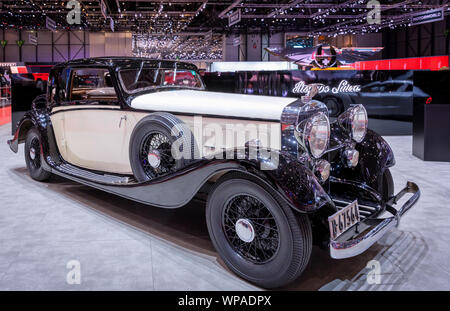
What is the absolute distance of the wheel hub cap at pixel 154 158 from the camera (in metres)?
3.48

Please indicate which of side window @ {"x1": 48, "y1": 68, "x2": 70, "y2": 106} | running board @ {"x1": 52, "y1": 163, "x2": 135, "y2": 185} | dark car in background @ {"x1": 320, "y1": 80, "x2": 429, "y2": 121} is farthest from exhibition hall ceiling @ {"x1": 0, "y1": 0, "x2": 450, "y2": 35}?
running board @ {"x1": 52, "y1": 163, "x2": 135, "y2": 185}

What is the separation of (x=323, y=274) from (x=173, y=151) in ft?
4.86

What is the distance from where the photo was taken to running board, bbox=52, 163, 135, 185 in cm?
378

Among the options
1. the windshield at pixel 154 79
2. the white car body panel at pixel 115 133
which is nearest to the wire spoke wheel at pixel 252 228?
the white car body panel at pixel 115 133

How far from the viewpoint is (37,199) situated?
180 inches

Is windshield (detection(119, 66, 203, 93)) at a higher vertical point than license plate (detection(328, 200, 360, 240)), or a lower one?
higher

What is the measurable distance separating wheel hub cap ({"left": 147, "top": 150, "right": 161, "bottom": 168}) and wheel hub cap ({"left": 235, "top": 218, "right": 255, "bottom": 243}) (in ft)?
3.65

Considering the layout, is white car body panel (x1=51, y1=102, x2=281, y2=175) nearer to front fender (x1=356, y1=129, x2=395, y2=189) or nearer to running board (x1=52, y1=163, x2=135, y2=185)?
running board (x1=52, y1=163, x2=135, y2=185)

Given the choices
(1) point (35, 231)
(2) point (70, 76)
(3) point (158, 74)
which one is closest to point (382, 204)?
(3) point (158, 74)

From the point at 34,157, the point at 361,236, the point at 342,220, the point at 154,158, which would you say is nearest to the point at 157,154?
the point at 154,158

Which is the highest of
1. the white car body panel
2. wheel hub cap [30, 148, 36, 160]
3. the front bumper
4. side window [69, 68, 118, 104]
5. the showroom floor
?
side window [69, 68, 118, 104]

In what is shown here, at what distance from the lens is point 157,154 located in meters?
3.48

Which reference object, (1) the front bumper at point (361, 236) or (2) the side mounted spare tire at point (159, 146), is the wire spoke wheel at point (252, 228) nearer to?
(1) the front bumper at point (361, 236)
